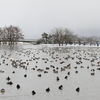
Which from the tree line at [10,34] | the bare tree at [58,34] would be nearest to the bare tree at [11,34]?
the tree line at [10,34]

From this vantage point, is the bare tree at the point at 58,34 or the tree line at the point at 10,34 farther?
the tree line at the point at 10,34

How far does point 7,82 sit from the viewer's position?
11328 mm

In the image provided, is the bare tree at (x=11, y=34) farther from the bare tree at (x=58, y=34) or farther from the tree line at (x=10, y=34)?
the bare tree at (x=58, y=34)

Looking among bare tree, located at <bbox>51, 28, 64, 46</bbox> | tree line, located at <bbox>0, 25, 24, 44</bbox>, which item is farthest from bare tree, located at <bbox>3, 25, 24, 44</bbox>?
bare tree, located at <bbox>51, 28, 64, 46</bbox>

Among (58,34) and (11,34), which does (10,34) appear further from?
(58,34)

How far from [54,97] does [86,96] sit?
4.52 ft

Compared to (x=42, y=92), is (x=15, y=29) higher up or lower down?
higher up

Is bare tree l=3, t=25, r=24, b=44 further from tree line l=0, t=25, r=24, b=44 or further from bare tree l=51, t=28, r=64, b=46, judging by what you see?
bare tree l=51, t=28, r=64, b=46

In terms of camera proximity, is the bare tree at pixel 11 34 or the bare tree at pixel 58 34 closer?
the bare tree at pixel 58 34

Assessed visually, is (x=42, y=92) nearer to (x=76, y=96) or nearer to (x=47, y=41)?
(x=76, y=96)


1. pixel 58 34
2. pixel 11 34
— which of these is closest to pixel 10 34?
pixel 11 34

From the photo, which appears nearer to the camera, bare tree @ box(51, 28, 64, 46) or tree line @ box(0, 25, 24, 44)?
bare tree @ box(51, 28, 64, 46)

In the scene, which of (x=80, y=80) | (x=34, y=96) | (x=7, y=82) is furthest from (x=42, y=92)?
(x=80, y=80)

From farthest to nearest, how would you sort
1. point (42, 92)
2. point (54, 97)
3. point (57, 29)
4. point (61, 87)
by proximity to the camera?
point (57, 29) → point (61, 87) → point (42, 92) → point (54, 97)
